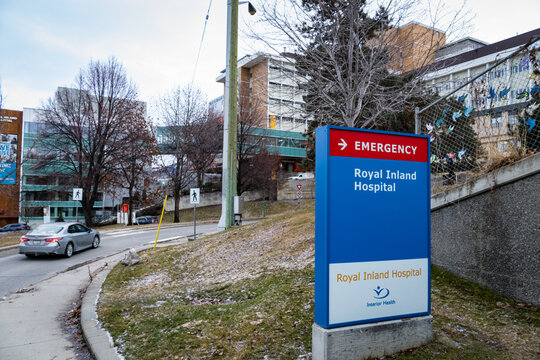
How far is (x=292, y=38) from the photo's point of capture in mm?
10969

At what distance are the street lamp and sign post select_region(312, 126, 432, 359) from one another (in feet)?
48.1

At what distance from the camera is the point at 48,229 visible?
15.3m

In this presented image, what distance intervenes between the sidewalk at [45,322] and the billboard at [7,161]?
58.1 ft

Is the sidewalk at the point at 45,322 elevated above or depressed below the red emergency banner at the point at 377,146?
below

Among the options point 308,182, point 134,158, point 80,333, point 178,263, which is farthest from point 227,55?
point 308,182

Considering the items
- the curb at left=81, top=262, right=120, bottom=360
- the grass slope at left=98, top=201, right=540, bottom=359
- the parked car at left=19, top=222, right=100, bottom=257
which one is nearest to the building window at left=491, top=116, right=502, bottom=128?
the grass slope at left=98, top=201, right=540, bottom=359

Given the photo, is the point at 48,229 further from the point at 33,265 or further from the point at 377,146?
the point at 377,146

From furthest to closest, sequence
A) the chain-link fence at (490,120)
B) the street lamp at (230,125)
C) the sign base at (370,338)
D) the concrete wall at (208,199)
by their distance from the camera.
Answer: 1. the concrete wall at (208,199)
2. the street lamp at (230,125)
3. the chain-link fence at (490,120)
4. the sign base at (370,338)

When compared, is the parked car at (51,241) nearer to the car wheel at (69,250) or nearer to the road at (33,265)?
the car wheel at (69,250)

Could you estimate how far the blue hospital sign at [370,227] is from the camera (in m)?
3.62

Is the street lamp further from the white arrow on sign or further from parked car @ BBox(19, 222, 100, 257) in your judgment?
the white arrow on sign

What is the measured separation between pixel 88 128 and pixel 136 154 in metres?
4.76

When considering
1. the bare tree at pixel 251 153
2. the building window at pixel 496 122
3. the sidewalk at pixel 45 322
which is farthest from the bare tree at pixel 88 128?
the building window at pixel 496 122

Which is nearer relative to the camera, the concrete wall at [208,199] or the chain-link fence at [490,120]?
the chain-link fence at [490,120]
